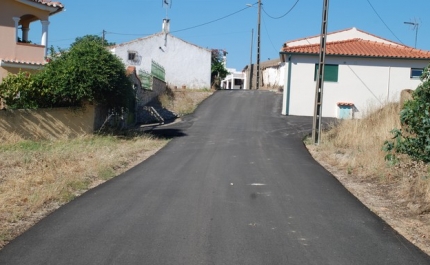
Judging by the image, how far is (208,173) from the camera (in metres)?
13.2

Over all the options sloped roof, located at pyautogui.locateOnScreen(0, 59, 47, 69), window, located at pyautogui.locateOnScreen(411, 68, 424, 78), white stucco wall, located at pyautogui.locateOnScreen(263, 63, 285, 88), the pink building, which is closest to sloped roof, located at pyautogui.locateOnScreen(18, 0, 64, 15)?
the pink building

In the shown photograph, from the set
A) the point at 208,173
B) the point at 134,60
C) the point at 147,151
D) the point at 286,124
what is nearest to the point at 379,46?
the point at 286,124

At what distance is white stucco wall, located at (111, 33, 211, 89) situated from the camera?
45.1 metres

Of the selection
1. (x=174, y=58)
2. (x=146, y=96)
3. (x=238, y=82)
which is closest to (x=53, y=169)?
(x=146, y=96)

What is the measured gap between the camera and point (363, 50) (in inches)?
1351

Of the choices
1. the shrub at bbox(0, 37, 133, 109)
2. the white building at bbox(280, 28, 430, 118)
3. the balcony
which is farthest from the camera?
the white building at bbox(280, 28, 430, 118)

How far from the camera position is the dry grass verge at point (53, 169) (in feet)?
28.8

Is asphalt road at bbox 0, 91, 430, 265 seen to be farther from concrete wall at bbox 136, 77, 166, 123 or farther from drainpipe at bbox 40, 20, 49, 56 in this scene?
concrete wall at bbox 136, 77, 166, 123

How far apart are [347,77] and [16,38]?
62.7 feet

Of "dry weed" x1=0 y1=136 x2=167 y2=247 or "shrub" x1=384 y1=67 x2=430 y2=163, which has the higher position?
"shrub" x1=384 y1=67 x2=430 y2=163

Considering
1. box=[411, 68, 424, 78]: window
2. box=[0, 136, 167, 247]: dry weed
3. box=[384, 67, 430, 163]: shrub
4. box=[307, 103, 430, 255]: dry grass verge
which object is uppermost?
box=[411, 68, 424, 78]: window

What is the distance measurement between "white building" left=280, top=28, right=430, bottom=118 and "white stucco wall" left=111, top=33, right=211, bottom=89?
13.8 metres

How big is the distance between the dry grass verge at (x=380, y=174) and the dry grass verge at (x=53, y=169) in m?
5.57

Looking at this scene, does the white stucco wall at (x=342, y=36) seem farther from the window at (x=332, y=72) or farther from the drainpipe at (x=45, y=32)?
the drainpipe at (x=45, y=32)
